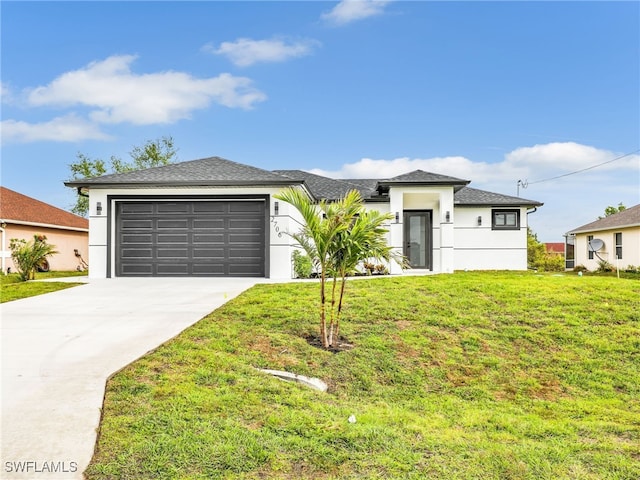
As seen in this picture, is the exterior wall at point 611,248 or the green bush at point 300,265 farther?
the exterior wall at point 611,248

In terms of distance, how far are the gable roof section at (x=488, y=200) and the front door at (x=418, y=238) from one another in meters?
1.90

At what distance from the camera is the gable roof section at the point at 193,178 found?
44.0 ft

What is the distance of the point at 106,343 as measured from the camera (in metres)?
5.84

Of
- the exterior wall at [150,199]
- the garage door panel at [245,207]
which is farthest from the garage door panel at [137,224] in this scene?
the garage door panel at [245,207]

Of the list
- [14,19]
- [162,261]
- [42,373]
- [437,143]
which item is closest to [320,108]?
[437,143]

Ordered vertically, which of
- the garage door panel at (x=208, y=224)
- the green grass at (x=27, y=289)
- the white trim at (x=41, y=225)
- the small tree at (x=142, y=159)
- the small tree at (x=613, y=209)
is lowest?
the green grass at (x=27, y=289)

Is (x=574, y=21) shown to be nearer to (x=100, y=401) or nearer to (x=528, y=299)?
(x=528, y=299)

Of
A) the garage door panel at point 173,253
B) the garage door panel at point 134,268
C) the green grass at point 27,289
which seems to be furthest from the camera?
the garage door panel at point 134,268

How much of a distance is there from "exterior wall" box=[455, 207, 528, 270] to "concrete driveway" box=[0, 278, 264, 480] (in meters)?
11.5

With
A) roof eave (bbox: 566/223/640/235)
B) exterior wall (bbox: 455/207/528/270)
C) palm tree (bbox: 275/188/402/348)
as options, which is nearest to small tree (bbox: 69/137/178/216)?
exterior wall (bbox: 455/207/528/270)

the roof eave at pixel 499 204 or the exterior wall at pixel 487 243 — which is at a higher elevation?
the roof eave at pixel 499 204

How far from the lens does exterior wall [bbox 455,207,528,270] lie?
18.9 meters

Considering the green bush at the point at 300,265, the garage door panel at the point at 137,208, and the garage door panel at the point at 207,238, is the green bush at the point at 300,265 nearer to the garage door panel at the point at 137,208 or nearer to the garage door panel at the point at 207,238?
the garage door panel at the point at 207,238

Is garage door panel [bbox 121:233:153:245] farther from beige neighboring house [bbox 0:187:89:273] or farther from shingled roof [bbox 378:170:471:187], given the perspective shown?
shingled roof [bbox 378:170:471:187]
